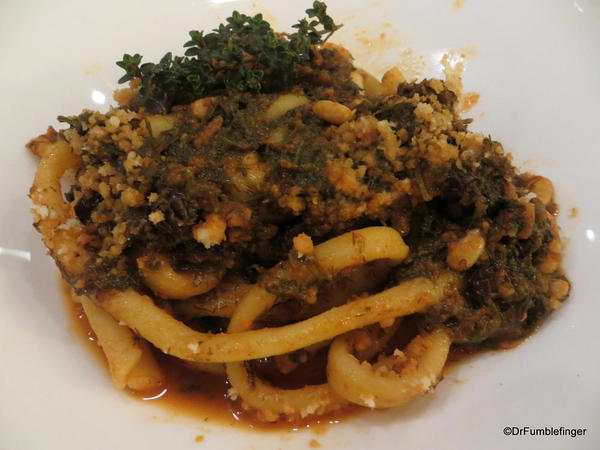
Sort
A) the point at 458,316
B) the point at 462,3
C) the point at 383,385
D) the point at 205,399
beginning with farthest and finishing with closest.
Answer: the point at 462,3, the point at 205,399, the point at 458,316, the point at 383,385

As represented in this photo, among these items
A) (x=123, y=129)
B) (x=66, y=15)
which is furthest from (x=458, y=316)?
(x=66, y=15)

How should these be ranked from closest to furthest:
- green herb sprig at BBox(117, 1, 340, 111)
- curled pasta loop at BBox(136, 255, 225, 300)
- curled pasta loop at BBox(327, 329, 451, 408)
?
curled pasta loop at BBox(327, 329, 451, 408), curled pasta loop at BBox(136, 255, 225, 300), green herb sprig at BBox(117, 1, 340, 111)

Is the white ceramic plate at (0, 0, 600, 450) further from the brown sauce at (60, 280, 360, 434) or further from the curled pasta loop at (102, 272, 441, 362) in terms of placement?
the curled pasta loop at (102, 272, 441, 362)

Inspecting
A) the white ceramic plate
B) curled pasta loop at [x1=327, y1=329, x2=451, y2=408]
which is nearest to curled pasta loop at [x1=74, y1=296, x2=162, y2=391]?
the white ceramic plate

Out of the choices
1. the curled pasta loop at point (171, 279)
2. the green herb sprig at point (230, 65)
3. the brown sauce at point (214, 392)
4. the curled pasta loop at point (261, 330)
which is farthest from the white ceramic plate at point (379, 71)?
the green herb sprig at point (230, 65)

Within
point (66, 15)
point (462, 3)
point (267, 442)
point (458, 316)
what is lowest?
point (267, 442)

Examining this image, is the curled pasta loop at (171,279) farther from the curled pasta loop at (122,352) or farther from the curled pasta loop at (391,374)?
the curled pasta loop at (391,374)

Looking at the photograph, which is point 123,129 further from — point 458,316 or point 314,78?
point 458,316

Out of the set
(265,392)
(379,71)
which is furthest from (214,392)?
(379,71)
